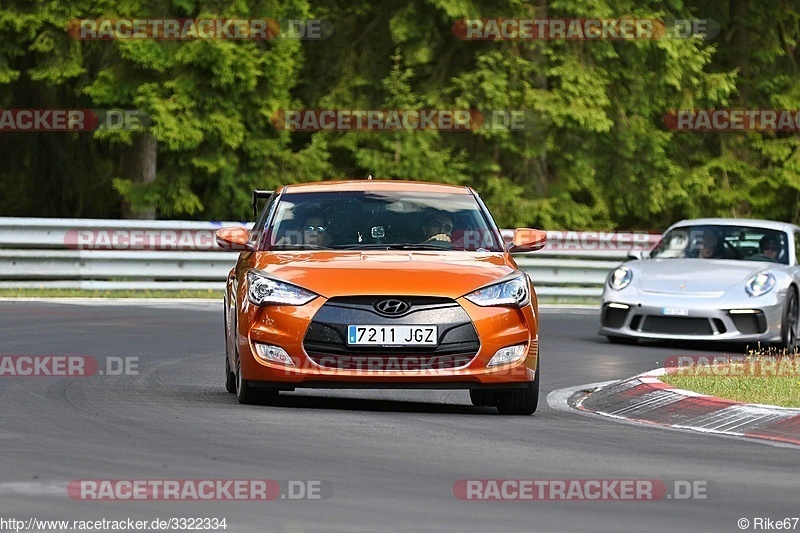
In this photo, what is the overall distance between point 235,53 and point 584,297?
253 inches

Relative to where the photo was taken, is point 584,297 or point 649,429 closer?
point 649,429

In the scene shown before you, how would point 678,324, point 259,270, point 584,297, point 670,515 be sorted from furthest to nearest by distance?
1. point 584,297
2. point 678,324
3. point 259,270
4. point 670,515

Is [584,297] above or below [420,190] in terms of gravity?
below

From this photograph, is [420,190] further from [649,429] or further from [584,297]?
[584,297]

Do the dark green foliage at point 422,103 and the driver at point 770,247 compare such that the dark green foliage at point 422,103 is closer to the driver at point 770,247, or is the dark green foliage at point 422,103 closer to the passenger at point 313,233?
the driver at point 770,247

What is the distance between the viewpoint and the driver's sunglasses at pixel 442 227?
39.2 feet

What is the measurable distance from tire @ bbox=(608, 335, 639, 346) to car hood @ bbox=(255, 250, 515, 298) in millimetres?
7238

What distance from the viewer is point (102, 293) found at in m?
23.2

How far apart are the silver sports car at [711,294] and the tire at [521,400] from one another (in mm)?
6672

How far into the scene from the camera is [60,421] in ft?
33.5

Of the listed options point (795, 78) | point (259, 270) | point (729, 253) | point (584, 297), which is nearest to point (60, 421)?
point (259, 270)

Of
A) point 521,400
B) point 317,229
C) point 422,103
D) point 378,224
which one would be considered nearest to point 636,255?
point 378,224

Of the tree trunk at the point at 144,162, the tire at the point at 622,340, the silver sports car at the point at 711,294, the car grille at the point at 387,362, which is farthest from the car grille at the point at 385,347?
the tree trunk at the point at 144,162

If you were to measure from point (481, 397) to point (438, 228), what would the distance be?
1.14 m
